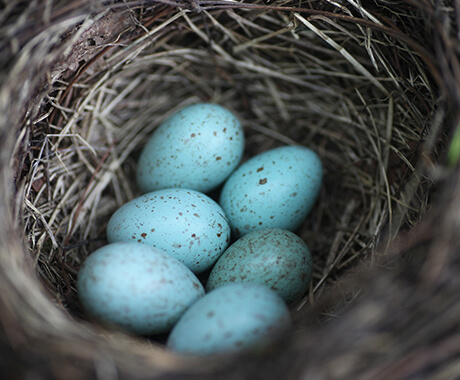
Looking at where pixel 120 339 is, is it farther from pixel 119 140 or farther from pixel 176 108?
pixel 176 108

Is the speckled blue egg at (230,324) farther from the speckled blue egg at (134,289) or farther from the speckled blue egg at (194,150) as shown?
the speckled blue egg at (194,150)

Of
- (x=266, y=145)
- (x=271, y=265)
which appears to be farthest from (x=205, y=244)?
(x=266, y=145)

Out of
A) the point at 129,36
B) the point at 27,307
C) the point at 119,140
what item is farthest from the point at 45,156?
the point at 27,307

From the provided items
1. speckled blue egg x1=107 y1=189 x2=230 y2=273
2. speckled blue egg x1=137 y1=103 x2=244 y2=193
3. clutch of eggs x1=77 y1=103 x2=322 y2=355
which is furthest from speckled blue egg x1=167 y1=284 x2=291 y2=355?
speckled blue egg x1=137 y1=103 x2=244 y2=193

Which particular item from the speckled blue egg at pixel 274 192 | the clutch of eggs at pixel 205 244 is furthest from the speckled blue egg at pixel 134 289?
the speckled blue egg at pixel 274 192

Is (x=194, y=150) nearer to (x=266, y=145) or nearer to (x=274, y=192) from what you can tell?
(x=274, y=192)
